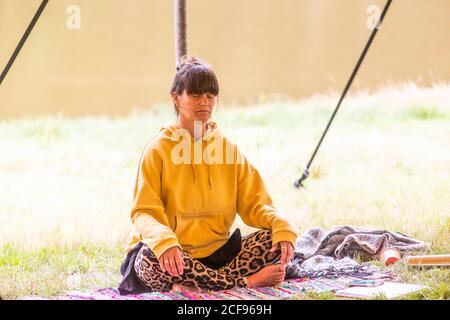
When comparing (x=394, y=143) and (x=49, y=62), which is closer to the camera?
(x=49, y=62)

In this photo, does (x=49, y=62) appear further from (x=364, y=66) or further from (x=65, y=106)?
(x=364, y=66)

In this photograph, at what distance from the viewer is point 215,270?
252 cm

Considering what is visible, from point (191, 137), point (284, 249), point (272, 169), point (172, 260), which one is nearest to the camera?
point (172, 260)

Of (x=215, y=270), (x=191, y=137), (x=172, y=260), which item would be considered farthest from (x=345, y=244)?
(x=172, y=260)

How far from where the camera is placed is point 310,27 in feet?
12.7

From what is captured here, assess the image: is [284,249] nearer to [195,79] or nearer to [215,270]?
[215,270]

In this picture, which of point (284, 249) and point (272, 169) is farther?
point (272, 169)

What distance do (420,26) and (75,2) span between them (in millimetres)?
1659

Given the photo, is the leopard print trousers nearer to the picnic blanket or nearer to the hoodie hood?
the picnic blanket

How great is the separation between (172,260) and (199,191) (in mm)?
320

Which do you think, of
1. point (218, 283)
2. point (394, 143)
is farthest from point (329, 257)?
point (394, 143)

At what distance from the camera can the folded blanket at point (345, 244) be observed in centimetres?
299

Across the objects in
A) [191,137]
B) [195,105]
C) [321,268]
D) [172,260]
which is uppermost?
[195,105]

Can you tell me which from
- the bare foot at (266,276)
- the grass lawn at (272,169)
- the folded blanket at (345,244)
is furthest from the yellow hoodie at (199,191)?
the grass lawn at (272,169)
